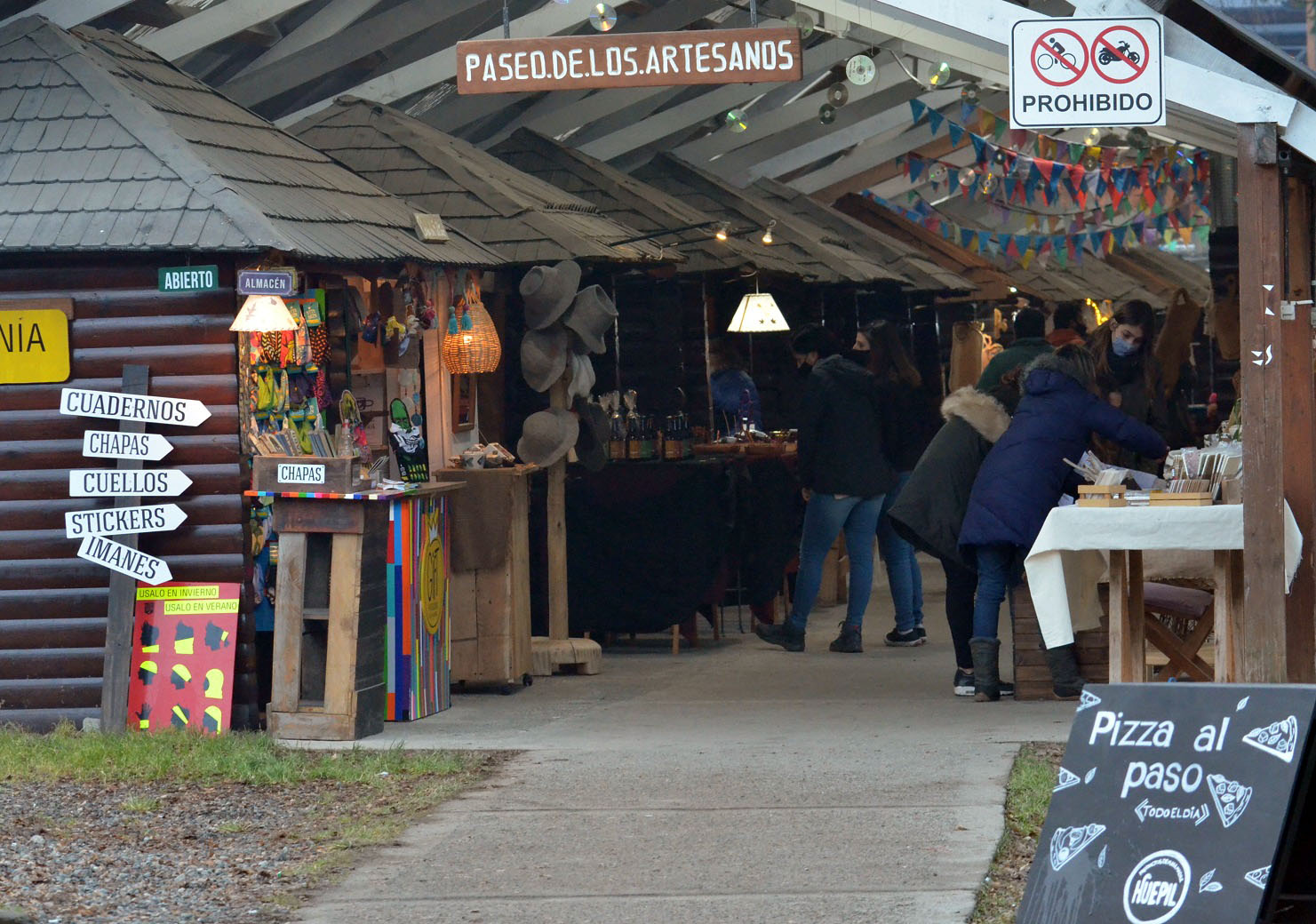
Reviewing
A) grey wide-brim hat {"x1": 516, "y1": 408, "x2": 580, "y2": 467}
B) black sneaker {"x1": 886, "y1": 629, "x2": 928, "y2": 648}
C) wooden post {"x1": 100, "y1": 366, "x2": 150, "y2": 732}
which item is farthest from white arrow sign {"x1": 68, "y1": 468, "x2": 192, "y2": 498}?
black sneaker {"x1": 886, "y1": 629, "x2": 928, "y2": 648}

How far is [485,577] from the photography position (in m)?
9.71

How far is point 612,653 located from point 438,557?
257 centimetres

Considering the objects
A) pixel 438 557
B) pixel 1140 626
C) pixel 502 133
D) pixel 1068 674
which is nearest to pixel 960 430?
pixel 1068 674

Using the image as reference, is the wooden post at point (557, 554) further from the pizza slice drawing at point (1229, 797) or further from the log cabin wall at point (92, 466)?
the pizza slice drawing at point (1229, 797)

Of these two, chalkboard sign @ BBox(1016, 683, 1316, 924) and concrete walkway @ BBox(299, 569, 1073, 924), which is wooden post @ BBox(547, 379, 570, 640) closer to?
concrete walkway @ BBox(299, 569, 1073, 924)

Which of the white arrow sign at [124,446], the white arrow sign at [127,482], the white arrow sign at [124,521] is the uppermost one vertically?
the white arrow sign at [124,446]

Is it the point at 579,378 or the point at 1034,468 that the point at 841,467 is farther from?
the point at 1034,468

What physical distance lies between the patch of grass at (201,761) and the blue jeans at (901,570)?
3995 mm

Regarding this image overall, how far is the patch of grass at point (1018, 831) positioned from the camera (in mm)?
5461

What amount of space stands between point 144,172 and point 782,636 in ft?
15.9

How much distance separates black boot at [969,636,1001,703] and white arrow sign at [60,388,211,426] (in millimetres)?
3762

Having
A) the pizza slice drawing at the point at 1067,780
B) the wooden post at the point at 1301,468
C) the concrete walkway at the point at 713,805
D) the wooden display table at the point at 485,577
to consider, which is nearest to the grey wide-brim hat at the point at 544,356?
the wooden display table at the point at 485,577

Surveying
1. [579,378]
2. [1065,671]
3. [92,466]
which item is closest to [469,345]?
[579,378]

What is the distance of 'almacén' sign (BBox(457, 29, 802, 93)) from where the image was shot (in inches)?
304
